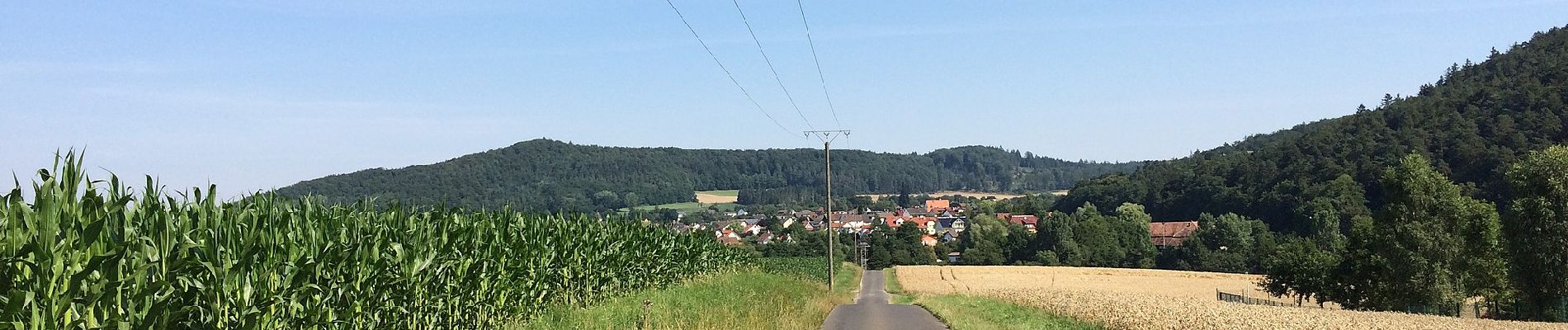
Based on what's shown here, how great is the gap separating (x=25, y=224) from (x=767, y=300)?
19.4m

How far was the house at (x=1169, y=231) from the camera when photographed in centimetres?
15062

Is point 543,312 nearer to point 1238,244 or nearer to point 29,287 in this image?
point 29,287

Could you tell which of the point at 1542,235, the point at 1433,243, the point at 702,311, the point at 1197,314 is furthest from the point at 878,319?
the point at 1433,243

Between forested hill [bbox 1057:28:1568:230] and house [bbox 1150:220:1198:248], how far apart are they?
3536mm

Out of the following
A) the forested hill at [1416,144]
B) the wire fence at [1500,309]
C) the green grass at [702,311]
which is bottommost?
the wire fence at [1500,309]

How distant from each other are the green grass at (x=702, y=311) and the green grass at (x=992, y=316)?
362 centimetres

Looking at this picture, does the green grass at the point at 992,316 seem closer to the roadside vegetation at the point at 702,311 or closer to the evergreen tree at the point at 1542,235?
the roadside vegetation at the point at 702,311

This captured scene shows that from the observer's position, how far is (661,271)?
3678cm

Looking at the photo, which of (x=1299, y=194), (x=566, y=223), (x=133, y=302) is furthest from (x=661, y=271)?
(x=1299, y=194)

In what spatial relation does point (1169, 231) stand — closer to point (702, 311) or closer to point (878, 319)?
point (878, 319)

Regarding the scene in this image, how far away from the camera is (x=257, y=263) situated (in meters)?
11.0

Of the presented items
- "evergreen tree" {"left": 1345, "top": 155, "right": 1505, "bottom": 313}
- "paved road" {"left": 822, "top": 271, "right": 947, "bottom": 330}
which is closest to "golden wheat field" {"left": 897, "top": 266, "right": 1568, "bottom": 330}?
"paved road" {"left": 822, "top": 271, "right": 947, "bottom": 330}

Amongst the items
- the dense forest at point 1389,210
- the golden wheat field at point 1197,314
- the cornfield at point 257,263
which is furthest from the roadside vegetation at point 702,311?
the dense forest at point 1389,210

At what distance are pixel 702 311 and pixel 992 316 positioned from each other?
1416 cm
